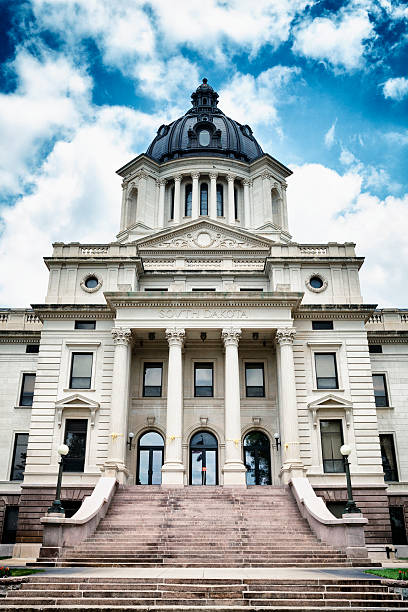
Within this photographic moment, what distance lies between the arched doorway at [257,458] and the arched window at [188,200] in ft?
79.3

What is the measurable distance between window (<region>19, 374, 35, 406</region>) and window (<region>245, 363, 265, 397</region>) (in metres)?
14.1

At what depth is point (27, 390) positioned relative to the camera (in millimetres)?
36594

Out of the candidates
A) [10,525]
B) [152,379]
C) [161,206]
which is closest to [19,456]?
[10,525]

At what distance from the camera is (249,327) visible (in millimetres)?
31953

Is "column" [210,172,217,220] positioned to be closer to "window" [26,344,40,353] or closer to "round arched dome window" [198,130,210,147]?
"round arched dome window" [198,130,210,147]

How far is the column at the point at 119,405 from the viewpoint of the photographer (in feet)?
94.1

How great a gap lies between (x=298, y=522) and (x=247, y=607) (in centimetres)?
1185

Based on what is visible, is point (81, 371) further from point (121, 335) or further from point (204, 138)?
point (204, 138)

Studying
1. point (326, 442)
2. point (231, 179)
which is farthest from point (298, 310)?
point (231, 179)

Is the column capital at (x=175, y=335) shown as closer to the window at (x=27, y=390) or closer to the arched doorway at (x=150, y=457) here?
the arched doorway at (x=150, y=457)

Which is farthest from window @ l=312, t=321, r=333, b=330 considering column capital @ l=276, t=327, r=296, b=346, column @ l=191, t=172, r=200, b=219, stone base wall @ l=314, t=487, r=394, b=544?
column @ l=191, t=172, r=200, b=219

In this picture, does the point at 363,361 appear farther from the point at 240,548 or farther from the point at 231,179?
the point at 231,179

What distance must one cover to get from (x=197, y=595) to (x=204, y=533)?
9339 mm

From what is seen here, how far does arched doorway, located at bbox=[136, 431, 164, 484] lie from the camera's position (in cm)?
3222
